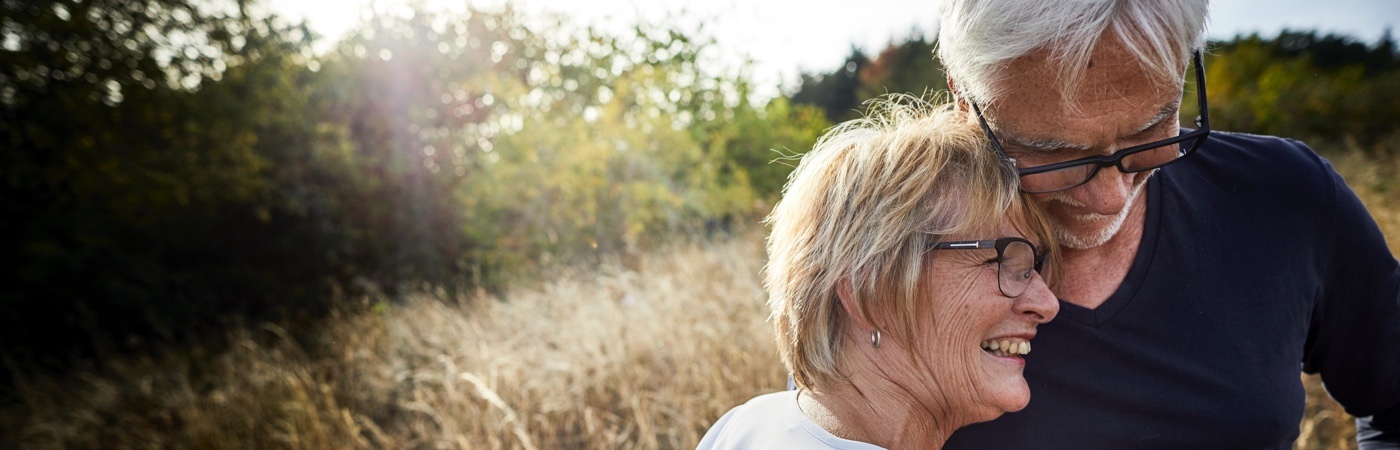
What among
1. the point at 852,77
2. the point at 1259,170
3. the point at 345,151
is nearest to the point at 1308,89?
the point at 1259,170

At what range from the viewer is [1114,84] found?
117cm

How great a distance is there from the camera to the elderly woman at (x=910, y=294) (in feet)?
4.08

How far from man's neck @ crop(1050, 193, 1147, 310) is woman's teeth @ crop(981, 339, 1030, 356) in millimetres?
150

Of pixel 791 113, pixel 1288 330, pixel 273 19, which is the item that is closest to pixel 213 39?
pixel 273 19

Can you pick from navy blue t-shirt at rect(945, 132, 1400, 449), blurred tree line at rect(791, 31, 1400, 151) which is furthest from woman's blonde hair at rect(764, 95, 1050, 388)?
blurred tree line at rect(791, 31, 1400, 151)

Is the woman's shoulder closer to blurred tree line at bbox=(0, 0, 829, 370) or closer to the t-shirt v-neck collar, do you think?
the t-shirt v-neck collar

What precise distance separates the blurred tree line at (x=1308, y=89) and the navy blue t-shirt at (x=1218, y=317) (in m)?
7.62

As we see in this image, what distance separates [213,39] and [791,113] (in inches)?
340

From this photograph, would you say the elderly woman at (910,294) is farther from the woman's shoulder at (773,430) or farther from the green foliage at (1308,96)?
the green foliage at (1308,96)

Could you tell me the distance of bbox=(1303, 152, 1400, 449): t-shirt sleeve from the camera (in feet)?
4.59

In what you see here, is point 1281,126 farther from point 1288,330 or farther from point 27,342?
point 27,342

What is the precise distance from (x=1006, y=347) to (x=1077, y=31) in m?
0.58

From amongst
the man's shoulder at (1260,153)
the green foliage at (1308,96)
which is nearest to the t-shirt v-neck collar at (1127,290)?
the man's shoulder at (1260,153)

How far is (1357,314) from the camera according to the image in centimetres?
144
